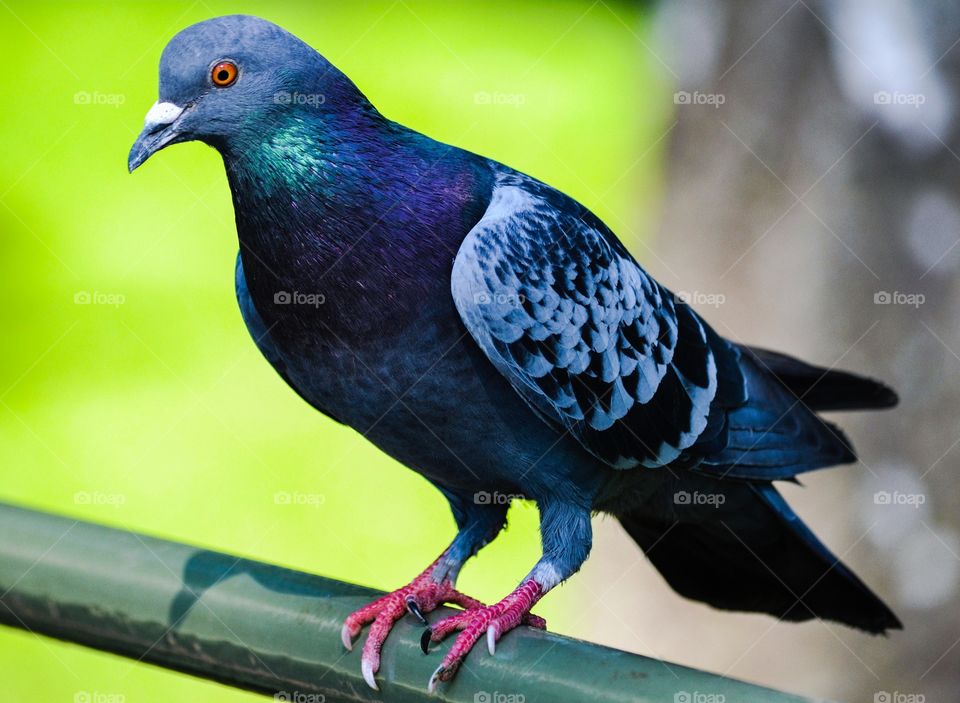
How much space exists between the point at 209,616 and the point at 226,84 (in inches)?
45.3

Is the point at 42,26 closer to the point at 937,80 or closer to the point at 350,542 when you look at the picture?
the point at 350,542

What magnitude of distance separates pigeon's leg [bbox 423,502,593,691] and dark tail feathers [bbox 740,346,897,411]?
77 cm

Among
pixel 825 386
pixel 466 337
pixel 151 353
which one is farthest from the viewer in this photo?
pixel 151 353

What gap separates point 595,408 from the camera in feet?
9.20

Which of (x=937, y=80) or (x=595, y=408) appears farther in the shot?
(x=937, y=80)

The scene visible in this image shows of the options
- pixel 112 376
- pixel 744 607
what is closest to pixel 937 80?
pixel 744 607

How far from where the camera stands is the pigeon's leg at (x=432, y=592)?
2.44 metres

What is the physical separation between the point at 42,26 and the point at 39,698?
3031 millimetres

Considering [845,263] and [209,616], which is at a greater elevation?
[845,263]

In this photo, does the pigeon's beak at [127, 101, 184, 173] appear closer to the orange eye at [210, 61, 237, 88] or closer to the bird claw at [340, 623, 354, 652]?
the orange eye at [210, 61, 237, 88]

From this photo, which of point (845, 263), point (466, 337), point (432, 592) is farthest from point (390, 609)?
point (845, 263)

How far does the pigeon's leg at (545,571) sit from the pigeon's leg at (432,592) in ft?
0.40

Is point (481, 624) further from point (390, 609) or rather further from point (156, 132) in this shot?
point (156, 132)

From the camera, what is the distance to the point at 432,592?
2982mm
